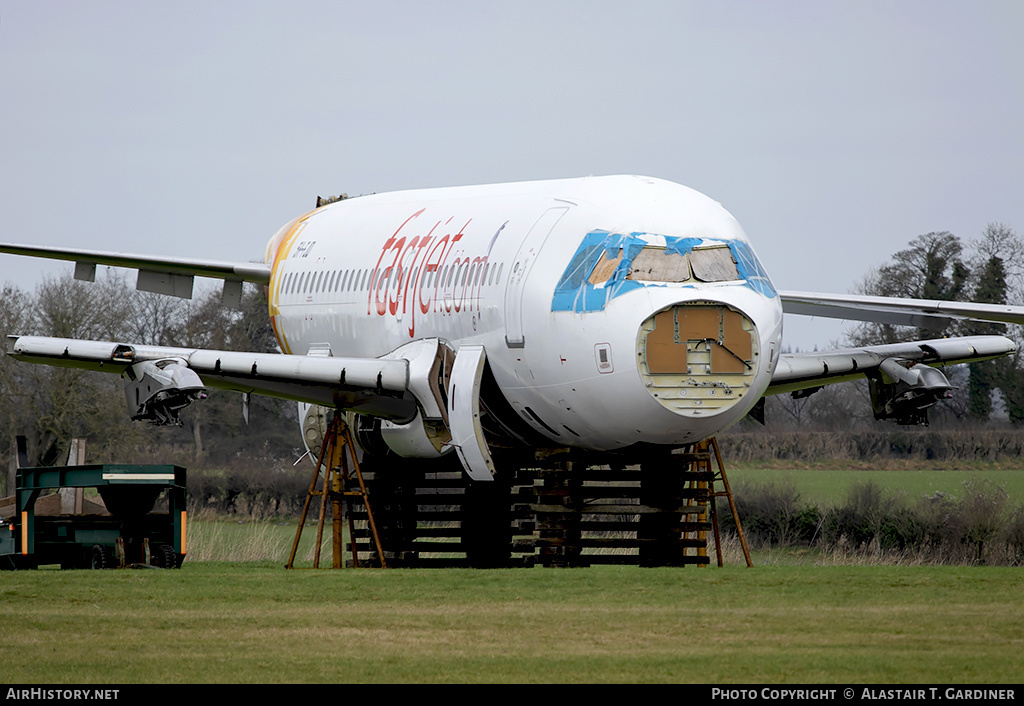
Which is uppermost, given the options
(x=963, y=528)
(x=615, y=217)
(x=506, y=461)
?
(x=615, y=217)

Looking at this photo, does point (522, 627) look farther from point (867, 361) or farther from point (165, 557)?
point (867, 361)

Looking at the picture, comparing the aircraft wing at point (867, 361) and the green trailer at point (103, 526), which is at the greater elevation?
the aircraft wing at point (867, 361)

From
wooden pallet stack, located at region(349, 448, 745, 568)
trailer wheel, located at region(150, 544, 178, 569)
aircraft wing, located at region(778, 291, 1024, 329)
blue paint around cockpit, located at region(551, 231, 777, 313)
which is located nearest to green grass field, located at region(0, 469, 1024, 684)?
wooden pallet stack, located at region(349, 448, 745, 568)

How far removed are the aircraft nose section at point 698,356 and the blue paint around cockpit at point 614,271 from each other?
0.55m

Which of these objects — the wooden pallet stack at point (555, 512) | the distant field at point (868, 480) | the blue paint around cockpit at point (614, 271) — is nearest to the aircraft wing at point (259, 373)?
the wooden pallet stack at point (555, 512)

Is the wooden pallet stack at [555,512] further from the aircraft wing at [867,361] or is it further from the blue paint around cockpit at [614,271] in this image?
the blue paint around cockpit at [614,271]

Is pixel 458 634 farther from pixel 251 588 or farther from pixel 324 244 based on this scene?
pixel 324 244

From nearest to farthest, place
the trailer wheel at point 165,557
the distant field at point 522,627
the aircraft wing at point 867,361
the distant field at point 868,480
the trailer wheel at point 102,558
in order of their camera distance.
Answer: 1. the distant field at point 522,627
2. the trailer wheel at point 165,557
3. the trailer wheel at point 102,558
4. the aircraft wing at point 867,361
5. the distant field at point 868,480

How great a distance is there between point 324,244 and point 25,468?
7322mm

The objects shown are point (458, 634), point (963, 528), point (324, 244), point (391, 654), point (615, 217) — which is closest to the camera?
point (391, 654)

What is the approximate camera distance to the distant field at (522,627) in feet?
43.4

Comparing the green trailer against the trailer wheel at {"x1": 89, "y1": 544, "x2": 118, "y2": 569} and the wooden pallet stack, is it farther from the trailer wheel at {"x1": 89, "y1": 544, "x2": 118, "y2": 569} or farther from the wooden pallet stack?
the wooden pallet stack
